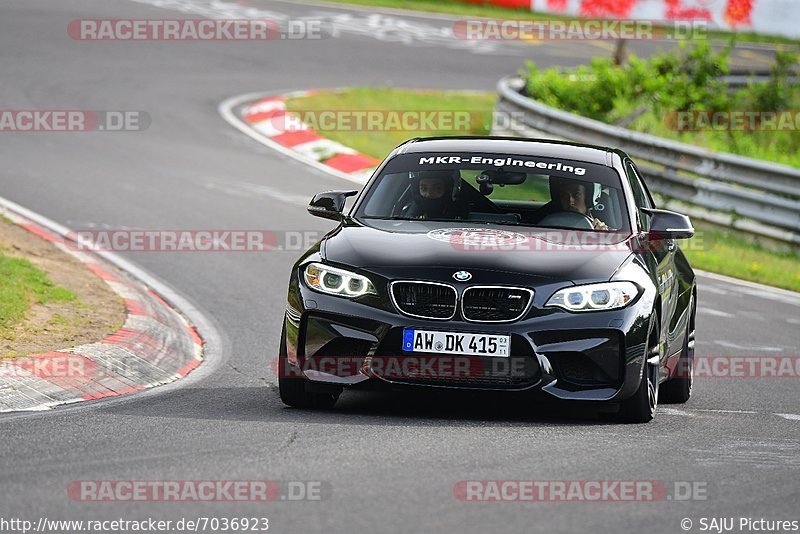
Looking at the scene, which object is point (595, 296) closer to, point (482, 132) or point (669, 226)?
point (669, 226)

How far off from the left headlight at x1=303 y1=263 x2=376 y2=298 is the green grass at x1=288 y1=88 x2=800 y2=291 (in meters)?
8.38

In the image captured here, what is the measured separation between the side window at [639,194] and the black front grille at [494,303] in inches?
66.7

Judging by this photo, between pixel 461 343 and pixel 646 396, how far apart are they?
116cm

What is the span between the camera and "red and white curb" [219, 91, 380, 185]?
19.4 metres

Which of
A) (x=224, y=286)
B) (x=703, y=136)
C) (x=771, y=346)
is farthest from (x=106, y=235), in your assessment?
(x=703, y=136)

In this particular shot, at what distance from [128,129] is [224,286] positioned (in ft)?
28.7

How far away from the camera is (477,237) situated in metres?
7.82

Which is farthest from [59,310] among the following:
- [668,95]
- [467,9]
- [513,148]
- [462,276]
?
[467,9]

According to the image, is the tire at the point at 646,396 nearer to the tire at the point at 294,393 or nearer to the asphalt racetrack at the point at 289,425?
the asphalt racetrack at the point at 289,425

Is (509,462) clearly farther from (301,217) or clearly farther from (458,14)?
(458,14)

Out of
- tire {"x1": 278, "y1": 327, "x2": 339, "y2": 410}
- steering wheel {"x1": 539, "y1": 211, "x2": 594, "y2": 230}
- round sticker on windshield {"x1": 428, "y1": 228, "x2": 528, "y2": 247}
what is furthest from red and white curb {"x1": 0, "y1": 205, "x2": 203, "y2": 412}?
steering wheel {"x1": 539, "y1": 211, "x2": 594, "y2": 230}

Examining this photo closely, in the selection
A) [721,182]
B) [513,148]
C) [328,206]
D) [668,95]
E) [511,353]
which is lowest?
[721,182]

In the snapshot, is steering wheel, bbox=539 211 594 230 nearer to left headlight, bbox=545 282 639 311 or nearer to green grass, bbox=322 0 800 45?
left headlight, bbox=545 282 639 311

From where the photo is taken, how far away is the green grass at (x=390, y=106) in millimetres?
21797
